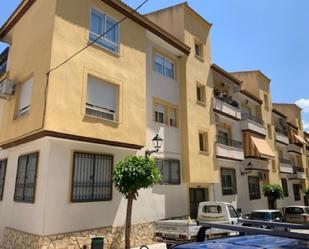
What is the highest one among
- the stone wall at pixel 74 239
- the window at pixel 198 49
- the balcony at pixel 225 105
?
the window at pixel 198 49

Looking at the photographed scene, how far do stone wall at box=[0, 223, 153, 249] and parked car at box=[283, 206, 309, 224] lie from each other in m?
13.4

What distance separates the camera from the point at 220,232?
11.0 metres

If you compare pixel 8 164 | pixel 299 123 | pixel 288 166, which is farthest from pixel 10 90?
pixel 299 123

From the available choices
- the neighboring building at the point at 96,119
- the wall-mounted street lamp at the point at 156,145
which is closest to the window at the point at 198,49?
the neighboring building at the point at 96,119

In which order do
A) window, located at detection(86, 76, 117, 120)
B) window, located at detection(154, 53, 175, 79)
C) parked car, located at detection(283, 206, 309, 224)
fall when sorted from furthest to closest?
parked car, located at detection(283, 206, 309, 224) < window, located at detection(154, 53, 175, 79) < window, located at detection(86, 76, 117, 120)

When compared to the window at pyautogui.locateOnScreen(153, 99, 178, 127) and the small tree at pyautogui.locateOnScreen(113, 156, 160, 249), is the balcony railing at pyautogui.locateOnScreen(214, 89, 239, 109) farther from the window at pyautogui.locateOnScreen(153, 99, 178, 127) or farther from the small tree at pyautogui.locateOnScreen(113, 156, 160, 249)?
the small tree at pyautogui.locateOnScreen(113, 156, 160, 249)

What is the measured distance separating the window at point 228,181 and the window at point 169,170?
6.18 metres

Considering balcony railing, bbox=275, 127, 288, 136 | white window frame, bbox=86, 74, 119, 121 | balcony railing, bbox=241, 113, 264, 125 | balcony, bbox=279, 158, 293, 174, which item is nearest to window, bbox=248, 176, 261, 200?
balcony railing, bbox=241, 113, 264, 125

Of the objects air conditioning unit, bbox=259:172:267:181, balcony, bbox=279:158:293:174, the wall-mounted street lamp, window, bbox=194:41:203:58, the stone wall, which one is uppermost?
window, bbox=194:41:203:58

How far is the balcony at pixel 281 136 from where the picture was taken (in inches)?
1334

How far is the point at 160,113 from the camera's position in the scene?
17.5m

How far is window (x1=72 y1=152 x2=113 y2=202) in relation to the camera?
1185cm

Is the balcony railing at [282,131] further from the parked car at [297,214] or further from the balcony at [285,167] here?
the parked car at [297,214]

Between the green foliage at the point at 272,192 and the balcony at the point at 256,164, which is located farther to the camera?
the green foliage at the point at 272,192
